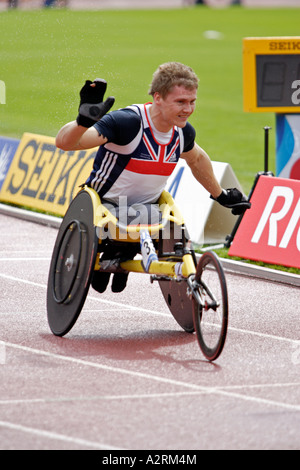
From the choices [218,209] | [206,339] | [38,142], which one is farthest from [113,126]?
[38,142]

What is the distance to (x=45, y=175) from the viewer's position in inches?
582

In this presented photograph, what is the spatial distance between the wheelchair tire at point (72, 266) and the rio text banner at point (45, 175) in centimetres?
510

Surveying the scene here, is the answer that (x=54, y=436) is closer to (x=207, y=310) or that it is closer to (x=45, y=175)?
(x=207, y=310)

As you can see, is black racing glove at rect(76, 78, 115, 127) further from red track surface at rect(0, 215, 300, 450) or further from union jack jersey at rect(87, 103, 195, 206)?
red track surface at rect(0, 215, 300, 450)

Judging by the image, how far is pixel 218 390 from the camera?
7.17 m

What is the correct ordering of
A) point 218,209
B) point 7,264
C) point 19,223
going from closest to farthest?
point 7,264, point 218,209, point 19,223

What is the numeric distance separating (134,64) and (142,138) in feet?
87.2

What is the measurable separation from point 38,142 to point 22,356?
299 inches

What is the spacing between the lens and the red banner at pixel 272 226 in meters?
11.1

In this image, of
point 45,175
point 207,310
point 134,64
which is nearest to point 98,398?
point 207,310
